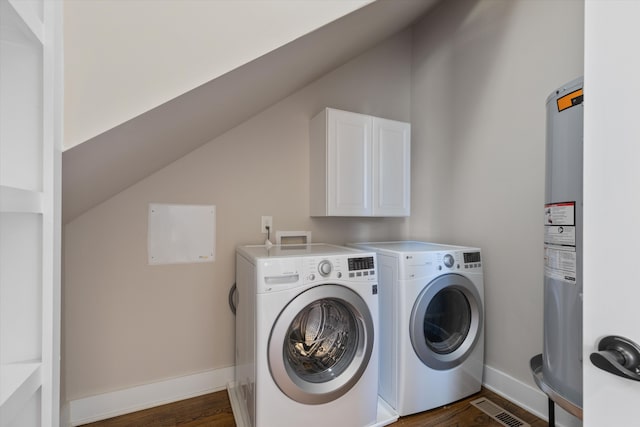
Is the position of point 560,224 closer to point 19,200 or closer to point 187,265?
point 19,200

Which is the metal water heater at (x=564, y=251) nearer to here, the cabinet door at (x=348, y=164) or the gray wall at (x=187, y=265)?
the cabinet door at (x=348, y=164)

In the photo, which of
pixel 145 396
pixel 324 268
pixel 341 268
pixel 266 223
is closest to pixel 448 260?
pixel 341 268

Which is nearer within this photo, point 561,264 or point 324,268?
point 561,264

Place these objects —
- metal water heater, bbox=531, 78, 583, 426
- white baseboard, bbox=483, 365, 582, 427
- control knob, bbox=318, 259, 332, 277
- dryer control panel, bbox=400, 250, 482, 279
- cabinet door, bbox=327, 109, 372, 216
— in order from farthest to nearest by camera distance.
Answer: cabinet door, bbox=327, 109, 372, 216 → dryer control panel, bbox=400, 250, 482, 279 → white baseboard, bbox=483, 365, 582, 427 → control knob, bbox=318, 259, 332, 277 → metal water heater, bbox=531, 78, 583, 426

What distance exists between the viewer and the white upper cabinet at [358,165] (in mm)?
2039

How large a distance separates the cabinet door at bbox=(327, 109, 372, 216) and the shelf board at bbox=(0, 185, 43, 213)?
1.60m

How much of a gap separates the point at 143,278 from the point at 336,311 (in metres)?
1.20

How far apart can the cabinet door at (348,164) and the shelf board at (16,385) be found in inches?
64.7

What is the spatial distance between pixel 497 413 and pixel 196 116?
90.2 inches

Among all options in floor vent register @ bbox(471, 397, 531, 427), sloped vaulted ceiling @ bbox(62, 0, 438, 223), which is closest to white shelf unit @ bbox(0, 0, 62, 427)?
sloped vaulted ceiling @ bbox(62, 0, 438, 223)

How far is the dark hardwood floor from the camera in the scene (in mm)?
1567

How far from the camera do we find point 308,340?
155 cm

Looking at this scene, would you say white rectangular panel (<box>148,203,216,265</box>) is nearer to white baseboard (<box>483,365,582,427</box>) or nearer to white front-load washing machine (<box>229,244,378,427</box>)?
white front-load washing machine (<box>229,244,378,427</box>)
